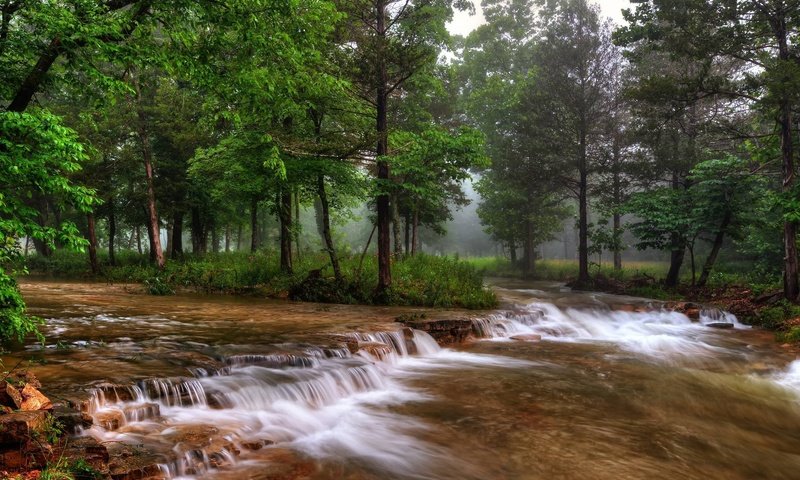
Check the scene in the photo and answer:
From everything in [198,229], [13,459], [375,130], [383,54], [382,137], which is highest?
[383,54]

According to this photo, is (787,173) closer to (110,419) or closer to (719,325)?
(719,325)

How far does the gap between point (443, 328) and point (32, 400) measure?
28.1ft

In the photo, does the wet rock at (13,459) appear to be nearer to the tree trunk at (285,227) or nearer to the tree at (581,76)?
the tree trunk at (285,227)

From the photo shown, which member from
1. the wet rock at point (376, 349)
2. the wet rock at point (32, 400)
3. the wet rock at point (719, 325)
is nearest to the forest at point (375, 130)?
the wet rock at point (32, 400)

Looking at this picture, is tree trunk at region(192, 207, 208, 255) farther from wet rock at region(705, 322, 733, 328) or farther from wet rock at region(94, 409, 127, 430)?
wet rock at region(705, 322, 733, 328)

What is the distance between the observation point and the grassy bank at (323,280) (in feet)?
49.5

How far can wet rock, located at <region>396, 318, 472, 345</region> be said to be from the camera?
36.3ft

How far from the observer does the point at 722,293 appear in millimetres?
18000

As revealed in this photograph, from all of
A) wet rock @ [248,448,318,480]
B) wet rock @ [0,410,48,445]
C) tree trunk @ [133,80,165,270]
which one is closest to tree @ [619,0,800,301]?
wet rock @ [248,448,318,480]

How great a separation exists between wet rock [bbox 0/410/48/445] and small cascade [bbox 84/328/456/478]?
0.93 meters

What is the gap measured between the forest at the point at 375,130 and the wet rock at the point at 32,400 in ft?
3.55

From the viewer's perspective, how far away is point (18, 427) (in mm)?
3607

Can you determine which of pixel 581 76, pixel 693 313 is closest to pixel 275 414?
pixel 693 313

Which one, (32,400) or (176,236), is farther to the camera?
(176,236)
